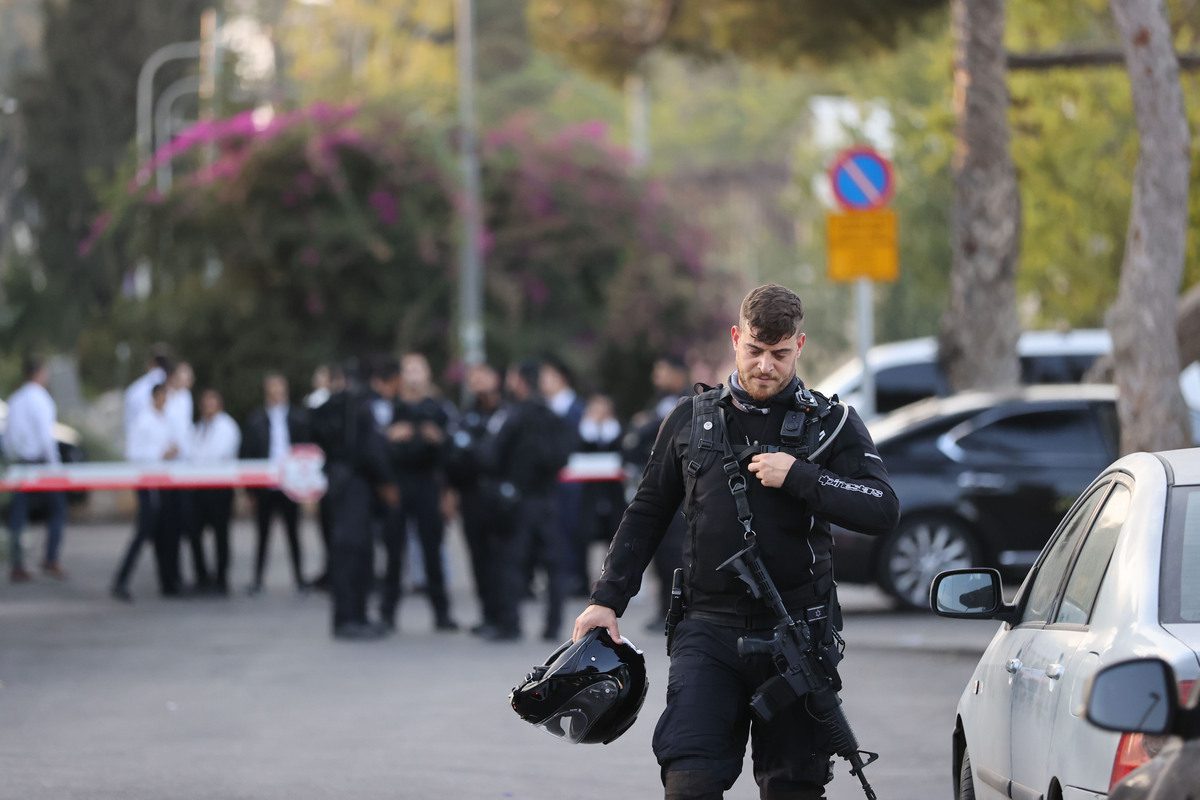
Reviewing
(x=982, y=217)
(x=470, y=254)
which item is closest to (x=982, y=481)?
(x=982, y=217)

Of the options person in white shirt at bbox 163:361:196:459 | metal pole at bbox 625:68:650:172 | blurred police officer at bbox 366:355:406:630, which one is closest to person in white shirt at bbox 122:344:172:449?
person in white shirt at bbox 163:361:196:459

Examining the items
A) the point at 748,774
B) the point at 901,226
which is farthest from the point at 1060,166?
the point at 748,774

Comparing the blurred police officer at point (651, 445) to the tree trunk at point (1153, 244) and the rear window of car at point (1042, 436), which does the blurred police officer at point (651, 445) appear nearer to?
the rear window of car at point (1042, 436)

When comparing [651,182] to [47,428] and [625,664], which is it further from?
[625,664]

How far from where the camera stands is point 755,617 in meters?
6.03

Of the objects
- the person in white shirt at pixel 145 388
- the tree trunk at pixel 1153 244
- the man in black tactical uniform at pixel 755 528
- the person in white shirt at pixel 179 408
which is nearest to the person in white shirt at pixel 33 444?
the person in white shirt at pixel 145 388

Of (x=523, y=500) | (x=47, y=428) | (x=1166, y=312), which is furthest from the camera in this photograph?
(x=47, y=428)

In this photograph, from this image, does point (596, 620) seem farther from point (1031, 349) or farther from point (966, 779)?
point (1031, 349)

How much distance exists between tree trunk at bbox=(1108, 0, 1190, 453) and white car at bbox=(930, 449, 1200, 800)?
6.28m

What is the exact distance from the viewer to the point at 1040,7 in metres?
23.6

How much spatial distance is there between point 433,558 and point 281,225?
52.5ft

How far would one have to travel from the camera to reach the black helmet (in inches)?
242

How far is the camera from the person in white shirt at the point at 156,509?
17781mm

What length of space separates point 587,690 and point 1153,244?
23.0ft
